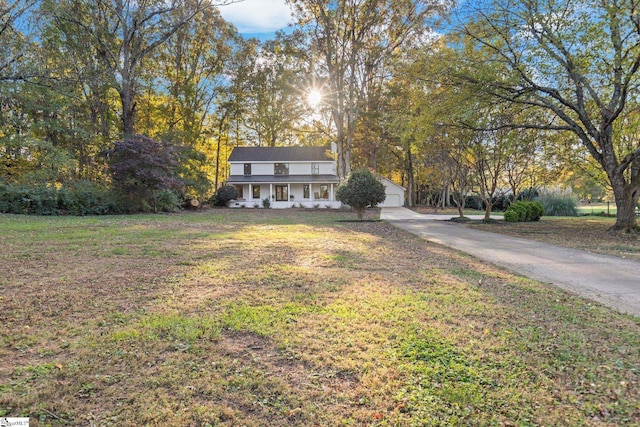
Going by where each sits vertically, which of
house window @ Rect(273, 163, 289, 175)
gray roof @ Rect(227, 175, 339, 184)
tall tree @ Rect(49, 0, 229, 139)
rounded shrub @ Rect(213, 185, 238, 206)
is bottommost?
rounded shrub @ Rect(213, 185, 238, 206)

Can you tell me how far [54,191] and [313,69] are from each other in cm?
1698

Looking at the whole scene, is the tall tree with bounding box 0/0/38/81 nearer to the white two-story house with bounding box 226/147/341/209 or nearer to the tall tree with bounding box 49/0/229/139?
the tall tree with bounding box 49/0/229/139

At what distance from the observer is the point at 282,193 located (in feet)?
104

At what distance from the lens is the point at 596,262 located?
21.9 feet

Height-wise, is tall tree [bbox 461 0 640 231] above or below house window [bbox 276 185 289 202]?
above

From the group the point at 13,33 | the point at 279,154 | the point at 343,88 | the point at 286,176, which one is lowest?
the point at 286,176

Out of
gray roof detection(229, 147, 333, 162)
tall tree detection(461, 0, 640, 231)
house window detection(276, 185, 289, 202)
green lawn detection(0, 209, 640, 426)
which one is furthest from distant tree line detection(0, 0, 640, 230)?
green lawn detection(0, 209, 640, 426)

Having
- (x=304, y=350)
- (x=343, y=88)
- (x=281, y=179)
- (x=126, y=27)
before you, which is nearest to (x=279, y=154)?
(x=281, y=179)

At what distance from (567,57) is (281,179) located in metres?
22.7

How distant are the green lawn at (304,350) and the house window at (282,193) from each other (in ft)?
86.4

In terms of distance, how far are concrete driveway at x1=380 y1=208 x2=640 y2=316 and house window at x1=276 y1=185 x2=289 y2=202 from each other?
74.7 feet

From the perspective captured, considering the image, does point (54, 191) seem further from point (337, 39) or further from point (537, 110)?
point (537, 110)

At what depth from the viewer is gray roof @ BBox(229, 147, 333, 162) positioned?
3159 cm

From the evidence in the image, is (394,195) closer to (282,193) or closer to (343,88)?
(282,193)
